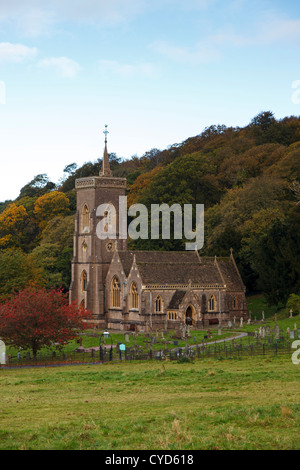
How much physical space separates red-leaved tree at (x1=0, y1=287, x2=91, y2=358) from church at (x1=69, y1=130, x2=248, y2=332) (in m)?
17.7

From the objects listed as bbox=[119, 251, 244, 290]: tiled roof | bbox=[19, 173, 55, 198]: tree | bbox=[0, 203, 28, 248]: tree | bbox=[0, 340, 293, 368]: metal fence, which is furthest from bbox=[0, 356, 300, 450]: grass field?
bbox=[19, 173, 55, 198]: tree

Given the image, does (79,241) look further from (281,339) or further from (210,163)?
(210,163)

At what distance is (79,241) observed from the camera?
7875 cm

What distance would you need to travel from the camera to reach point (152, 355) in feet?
157

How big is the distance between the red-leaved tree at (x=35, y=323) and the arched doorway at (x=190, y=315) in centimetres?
1903

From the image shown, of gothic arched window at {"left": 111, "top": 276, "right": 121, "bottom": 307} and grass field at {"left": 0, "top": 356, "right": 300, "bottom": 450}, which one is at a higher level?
gothic arched window at {"left": 111, "top": 276, "right": 121, "bottom": 307}

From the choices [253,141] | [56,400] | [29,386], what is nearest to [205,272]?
[29,386]

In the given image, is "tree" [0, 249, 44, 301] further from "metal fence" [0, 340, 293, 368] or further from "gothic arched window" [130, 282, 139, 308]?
"metal fence" [0, 340, 293, 368]

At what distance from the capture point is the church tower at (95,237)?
75.9 metres

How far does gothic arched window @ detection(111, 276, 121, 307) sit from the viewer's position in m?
73.4

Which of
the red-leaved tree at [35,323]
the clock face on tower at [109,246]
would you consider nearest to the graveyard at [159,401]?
the red-leaved tree at [35,323]

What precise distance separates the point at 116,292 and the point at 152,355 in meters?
26.5

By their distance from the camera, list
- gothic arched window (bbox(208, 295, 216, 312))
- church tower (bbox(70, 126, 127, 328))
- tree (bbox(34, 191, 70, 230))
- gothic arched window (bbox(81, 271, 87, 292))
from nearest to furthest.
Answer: gothic arched window (bbox(208, 295, 216, 312)) → church tower (bbox(70, 126, 127, 328)) → gothic arched window (bbox(81, 271, 87, 292)) → tree (bbox(34, 191, 70, 230))

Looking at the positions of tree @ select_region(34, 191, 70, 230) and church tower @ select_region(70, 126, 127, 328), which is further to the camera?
tree @ select_region(34, 191, 70, 230)
